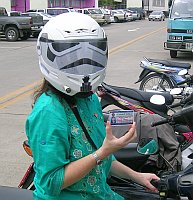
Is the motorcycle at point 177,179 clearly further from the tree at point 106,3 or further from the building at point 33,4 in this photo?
the tree at point 106,3

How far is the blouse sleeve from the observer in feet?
5.63

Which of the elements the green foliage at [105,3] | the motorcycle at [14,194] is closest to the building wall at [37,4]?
the green foliage at [105,3]

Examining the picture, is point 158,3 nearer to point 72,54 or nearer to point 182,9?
point 182,9

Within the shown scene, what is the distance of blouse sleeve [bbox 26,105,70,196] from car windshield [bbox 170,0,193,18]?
41.9ft

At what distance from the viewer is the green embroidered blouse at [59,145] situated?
67.7 inches

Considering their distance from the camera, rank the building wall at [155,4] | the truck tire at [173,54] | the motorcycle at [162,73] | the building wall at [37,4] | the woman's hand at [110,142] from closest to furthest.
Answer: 1. the woman's hand at [110,142]
2. the motorcycle at [162,73]
3. the truck tire at [173,54]
4. the building wall at [37,4]
5. the building wall at [155,4]

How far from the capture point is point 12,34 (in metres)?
22.1

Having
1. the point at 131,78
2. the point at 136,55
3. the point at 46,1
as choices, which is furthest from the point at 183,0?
the point at 46,1

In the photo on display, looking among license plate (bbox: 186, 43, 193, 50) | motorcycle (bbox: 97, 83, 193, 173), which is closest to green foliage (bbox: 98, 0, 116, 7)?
license plate (bbox: 186, 43, 193, 50)

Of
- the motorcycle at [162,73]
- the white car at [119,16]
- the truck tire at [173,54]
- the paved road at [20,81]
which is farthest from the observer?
the white car at [119,16]

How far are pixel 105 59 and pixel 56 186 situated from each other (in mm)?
584

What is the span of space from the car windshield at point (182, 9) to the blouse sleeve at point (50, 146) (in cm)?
1277

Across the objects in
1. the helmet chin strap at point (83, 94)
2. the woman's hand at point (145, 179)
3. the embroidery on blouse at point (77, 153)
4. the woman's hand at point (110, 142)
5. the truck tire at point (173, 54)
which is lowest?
the truck tire at point (173, 54)

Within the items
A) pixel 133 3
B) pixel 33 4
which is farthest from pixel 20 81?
pixel 133 3
